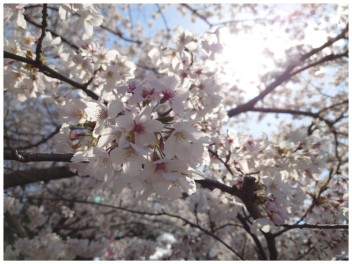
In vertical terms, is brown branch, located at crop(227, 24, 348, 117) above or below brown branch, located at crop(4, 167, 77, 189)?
above

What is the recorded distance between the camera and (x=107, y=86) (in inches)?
109

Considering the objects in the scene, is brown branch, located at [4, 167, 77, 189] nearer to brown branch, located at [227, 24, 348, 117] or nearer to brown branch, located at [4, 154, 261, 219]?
brown branch, located at [227, 24, 348, 117]

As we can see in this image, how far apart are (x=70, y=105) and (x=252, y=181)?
104 centimetres

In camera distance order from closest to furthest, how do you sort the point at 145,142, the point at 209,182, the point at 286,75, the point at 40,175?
the point at 145,142 → the point at 209,182 → the point at 286,75 → the point at 40,175

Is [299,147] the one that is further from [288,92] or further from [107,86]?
[288,92]

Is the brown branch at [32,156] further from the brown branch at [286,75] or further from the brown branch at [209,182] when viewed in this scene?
the brown branch at [286,75]

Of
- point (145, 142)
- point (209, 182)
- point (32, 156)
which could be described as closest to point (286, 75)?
point (209, 182)

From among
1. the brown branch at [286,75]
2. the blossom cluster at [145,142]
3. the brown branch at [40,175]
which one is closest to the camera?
the blossom cluster at [145,142]

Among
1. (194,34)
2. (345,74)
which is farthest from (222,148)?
(345,74)

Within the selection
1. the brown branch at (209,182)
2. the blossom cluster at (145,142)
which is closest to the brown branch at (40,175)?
the blossom cluster at (145,142)

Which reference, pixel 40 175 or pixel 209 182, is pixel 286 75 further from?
pixel 40 175

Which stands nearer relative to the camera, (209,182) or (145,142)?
(145,142)

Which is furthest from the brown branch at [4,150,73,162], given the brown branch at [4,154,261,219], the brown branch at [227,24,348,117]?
the brown branch at [227,24,348,117]

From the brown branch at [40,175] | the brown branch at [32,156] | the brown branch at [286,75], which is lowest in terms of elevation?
the brown branch at [32,156]
